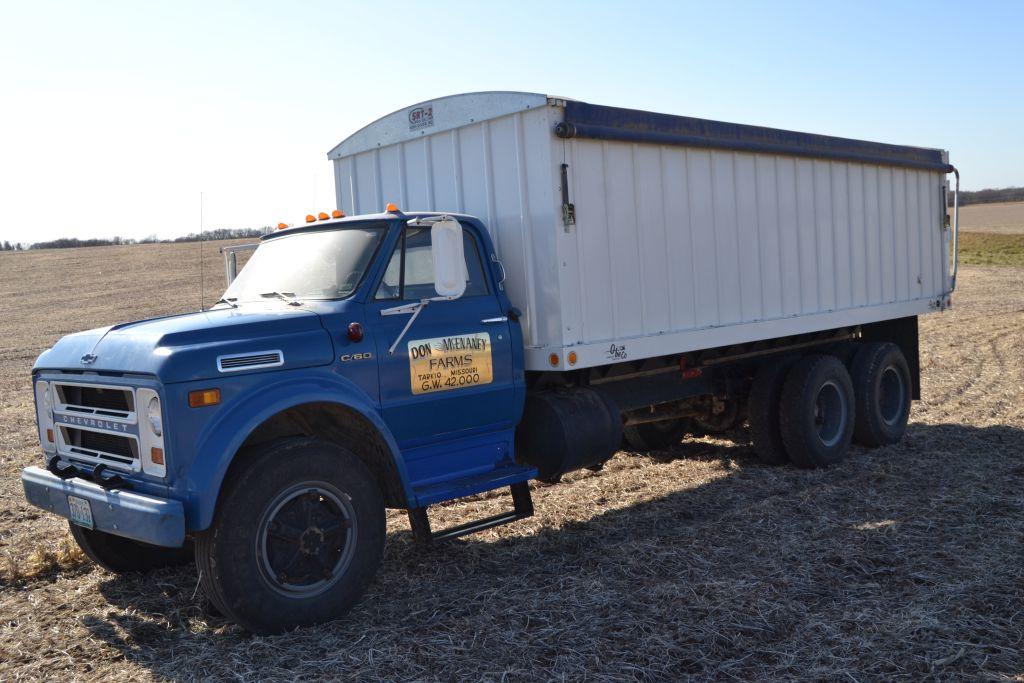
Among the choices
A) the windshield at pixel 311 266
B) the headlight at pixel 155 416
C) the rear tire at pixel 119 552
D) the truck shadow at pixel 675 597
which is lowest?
the truck shadow at pixel 675 597

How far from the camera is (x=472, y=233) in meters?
6.20

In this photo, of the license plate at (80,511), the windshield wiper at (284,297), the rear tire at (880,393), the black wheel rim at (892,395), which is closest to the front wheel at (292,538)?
the license plate at (80,511)

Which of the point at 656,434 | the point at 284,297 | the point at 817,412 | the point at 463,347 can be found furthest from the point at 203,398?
the point at 817,412

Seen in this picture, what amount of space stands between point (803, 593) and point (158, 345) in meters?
3.76

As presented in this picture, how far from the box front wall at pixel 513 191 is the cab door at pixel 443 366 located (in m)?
0.32

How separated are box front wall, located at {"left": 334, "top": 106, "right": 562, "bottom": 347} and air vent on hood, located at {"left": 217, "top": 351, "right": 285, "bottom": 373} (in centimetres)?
198

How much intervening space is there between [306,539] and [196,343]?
1.19m

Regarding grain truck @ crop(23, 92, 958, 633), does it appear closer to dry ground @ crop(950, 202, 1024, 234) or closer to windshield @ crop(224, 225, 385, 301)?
windshield @ crop(224, 225, 385, 301)

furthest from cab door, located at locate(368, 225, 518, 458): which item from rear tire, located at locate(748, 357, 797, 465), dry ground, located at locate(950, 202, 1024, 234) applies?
dry ground, located at locate(950, 202, 1024, 234)

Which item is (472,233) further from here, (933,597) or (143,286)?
(143,286)

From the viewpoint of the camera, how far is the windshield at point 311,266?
564 centimetres

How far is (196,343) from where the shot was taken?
189 inches

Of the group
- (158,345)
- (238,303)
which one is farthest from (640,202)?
(158,345)

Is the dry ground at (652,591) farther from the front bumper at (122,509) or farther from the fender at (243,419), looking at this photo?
the fender at (243,419)
